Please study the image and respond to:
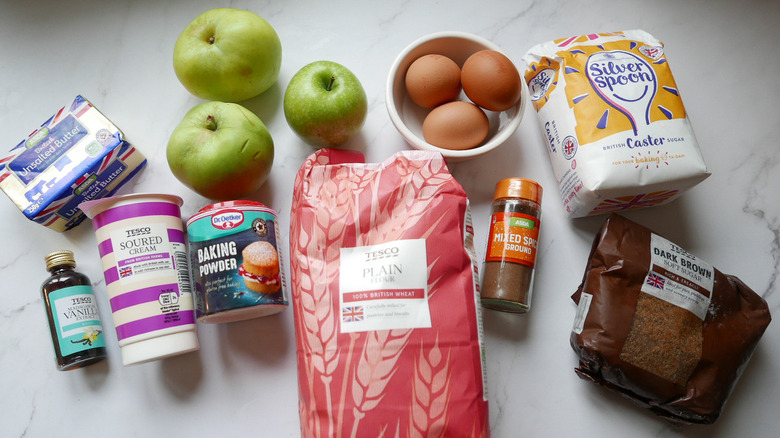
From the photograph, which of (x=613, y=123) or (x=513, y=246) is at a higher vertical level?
(x=613, y=123)

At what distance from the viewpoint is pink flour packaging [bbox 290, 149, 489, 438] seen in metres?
0.75

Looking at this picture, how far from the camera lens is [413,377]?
758 millimetres

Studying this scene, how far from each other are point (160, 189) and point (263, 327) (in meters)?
0.35

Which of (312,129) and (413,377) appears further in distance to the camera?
(312,129)

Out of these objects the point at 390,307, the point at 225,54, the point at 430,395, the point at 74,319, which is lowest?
the point at 430,395

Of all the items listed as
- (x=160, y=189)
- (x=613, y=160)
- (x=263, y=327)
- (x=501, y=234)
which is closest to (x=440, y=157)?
(x=501, y=234)

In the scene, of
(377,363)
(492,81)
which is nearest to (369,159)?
(492,81)

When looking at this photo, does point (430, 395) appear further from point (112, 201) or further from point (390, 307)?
point (112, 201)

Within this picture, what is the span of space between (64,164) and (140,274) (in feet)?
0.91

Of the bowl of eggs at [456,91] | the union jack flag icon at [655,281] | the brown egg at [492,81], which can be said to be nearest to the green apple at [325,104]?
the bowl of eggs at [456,91]

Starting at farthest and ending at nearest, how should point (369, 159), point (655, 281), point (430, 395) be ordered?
point (369, 159), point (655, 281), point (430, 395)

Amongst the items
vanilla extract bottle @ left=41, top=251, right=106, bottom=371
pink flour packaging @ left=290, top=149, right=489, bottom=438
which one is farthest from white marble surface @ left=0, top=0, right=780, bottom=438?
pink flour packaging @ left=290, top=149, right=489, bottom=438

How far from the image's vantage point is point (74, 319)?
88cm

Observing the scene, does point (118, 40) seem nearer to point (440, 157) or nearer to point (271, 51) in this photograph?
point (271, 51)
